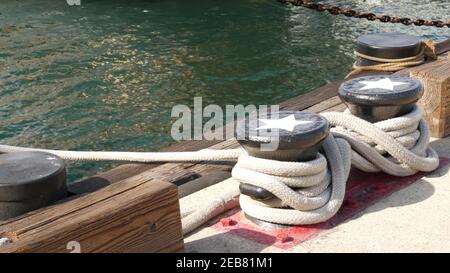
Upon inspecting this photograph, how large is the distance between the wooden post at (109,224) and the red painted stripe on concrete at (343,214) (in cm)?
47

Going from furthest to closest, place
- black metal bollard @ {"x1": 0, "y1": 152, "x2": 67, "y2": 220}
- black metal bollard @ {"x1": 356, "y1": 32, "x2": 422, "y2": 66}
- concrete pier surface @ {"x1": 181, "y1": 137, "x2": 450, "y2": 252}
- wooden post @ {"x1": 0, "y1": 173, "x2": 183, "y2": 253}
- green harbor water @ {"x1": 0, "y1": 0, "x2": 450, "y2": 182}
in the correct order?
green harbor water @ {"x1": 0, "y1": 0, "x2": 450, "y2": 182}
black metal bollard @ {"x1": 356, "y1": 32, "x2": 422, "y2": 66}
concrete pier surface @ {"x1": 181, "y1": 137, "x2": 450, "y2": 252}
black metal bollard @ {"x1": 0, "y1": 152, "x2": 67, "y2": 220}
wooden post @ {"x1": 0, "y1": 173, "x2": 183, "y2": 253}

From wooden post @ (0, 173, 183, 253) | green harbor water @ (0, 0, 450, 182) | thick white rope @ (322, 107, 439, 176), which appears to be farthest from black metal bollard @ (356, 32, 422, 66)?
wooden post @ (0, 173, 183, 253)

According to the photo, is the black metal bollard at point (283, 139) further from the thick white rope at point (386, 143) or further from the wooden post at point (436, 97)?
the wooden post at point (436, 97)

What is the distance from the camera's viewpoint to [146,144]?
24.4ft

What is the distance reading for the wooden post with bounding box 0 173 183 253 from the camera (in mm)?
2311

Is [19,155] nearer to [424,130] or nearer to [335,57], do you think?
[424,130]

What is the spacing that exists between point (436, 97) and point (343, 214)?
4.50 ft

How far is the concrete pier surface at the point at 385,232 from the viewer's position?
2.90 metres

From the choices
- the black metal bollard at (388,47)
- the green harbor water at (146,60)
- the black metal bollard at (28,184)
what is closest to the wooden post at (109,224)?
the black metal bollard at (28,184)

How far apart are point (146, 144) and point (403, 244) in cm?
486

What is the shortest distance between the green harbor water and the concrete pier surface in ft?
12.3

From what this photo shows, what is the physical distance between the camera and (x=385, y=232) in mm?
3021

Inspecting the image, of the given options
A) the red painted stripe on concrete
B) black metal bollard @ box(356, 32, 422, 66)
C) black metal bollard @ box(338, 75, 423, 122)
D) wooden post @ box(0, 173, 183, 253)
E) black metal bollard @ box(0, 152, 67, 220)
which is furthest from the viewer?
black metal bollard @ box(356, 32, 422, 66)

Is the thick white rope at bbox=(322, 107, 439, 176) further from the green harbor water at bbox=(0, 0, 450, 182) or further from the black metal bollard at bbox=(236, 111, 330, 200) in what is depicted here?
the green harbor water at bbox=(0, 0, 450, 182)
